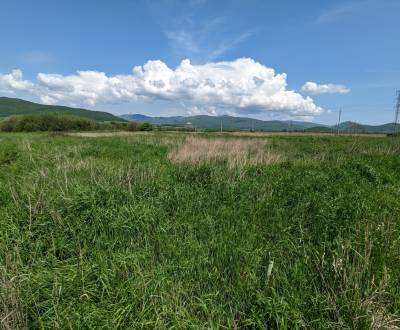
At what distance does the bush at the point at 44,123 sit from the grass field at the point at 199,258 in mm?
71382

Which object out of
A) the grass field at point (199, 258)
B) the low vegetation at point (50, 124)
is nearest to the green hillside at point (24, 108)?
the low vegetation at point (50, 124)

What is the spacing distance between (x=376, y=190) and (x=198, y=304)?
17.3ft

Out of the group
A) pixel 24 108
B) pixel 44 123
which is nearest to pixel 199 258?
pixel 44 123

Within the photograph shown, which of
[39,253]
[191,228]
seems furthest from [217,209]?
[39,253]

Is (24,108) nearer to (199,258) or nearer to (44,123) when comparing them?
(44,123)

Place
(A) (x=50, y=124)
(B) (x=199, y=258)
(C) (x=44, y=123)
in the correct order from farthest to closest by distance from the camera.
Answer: (A) (x=50, y=124)
(C) (x=44, y=123)
(B) (x=199, y=258)

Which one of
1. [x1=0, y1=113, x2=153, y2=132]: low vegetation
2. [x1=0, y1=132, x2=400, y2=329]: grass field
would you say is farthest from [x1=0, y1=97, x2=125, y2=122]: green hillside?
[x1=0, y1=132, x2=400, y2=329]: grass field

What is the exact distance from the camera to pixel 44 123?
65188 mm

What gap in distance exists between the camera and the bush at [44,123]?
6222 cm

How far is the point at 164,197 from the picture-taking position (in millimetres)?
4758

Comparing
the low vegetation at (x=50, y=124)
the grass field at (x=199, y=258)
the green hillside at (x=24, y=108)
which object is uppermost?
the green hillside at (x=24, y=108)

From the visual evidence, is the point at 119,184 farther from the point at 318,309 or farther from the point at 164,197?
the point at 318,309

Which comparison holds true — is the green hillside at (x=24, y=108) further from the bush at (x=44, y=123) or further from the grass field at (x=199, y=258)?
the grass field at (x=199, y=258)

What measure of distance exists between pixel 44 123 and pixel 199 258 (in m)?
76.6
